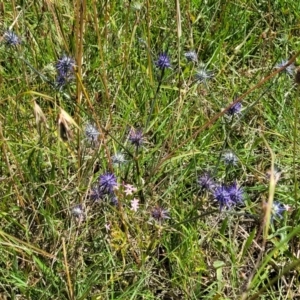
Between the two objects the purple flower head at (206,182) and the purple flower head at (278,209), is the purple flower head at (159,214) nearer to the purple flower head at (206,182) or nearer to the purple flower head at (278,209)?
the purple flower head at (206,182)

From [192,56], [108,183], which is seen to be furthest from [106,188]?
[192,56]

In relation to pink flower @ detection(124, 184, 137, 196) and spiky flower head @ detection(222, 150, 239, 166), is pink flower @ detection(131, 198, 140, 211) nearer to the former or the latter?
pink flower @ detection(124, 184, 137, 196)

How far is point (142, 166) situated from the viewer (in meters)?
1.42

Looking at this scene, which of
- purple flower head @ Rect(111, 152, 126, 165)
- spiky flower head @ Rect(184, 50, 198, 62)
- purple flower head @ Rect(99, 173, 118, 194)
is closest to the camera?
purple flower head @ Rect(99, 173, 118, 194)

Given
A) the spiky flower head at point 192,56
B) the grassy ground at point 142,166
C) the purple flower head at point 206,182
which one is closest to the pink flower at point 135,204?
the grassy ground at point 142,166

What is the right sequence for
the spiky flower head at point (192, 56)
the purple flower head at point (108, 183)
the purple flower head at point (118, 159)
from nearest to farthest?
the purple flower head at point (108, 183) → the purple flower head at point (118, 159) → the spiky flower head at point (192, 56)

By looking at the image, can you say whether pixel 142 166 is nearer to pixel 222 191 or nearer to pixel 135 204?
pixel 135 204

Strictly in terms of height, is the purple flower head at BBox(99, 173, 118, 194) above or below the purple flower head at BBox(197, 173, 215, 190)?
above

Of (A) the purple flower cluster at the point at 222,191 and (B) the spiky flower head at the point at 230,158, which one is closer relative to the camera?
(A) the purple flower cluster at the point at 222,191

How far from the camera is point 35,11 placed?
5.49 feet

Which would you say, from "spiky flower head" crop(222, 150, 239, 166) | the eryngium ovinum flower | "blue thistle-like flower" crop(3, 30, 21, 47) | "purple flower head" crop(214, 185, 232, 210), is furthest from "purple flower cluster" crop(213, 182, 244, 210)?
"blue thistle-like flower" crop(3, 30, 21, 47)

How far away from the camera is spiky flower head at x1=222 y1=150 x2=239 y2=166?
1.35m

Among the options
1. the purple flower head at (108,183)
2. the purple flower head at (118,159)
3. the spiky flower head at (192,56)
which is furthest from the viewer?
the spiky flower head at (192,56)

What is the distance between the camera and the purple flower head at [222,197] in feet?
3.95
